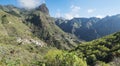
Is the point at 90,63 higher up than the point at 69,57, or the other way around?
the point at 69,57

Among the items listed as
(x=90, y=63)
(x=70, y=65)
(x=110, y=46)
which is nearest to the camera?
(x=70, y=65)

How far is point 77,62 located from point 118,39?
3521 inches

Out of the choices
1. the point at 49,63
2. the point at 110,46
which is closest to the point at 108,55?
the point at 110,46

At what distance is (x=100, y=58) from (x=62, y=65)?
59477 mm

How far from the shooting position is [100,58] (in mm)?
171125

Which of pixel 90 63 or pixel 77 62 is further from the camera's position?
pixel 90 63

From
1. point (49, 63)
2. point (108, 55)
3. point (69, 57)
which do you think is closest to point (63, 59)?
point (69, 57)

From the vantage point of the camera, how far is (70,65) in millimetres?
113750

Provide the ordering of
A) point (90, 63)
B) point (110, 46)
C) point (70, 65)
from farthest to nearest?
point (110, 46)
point (90, 63)
point (70, 65)

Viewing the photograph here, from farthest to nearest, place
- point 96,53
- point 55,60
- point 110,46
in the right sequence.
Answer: point 110,46 → point 96,53 → point 55,60

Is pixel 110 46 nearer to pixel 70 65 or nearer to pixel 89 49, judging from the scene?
pixel 89 49

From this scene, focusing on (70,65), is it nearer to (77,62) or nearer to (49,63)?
(77,62)

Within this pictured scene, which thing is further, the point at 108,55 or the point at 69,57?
the point at 108,55

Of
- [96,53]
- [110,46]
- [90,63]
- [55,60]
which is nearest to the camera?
[55,60]
